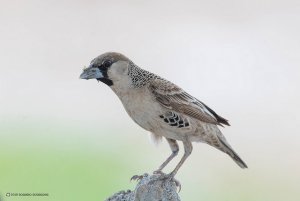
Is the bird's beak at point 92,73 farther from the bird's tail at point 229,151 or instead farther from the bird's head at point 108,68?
the bird's tail at point 229,151

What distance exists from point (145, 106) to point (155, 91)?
29 cm

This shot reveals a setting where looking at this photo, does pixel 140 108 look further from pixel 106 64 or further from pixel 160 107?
pixel 106 64

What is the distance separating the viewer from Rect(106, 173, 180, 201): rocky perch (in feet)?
20.7

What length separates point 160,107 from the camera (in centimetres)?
820

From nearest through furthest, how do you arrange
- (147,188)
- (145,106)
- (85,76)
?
(147,188)
(85,76)
(145,106)

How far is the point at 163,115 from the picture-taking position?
8180mm

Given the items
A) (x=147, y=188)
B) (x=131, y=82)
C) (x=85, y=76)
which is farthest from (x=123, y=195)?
(x=131, y=82)

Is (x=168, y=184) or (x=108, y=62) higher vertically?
(x=108, y=62)

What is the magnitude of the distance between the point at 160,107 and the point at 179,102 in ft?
0.90

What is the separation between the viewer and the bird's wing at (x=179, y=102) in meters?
8.24

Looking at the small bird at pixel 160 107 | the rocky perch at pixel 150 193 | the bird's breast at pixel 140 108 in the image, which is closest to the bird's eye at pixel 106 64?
the small bird at pixel 160 107

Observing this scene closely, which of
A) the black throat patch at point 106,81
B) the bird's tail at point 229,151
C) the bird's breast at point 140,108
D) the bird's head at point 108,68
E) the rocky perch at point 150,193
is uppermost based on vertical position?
the bird's head at point 108,68

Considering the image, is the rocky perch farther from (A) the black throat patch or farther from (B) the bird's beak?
(A) the black throat patch

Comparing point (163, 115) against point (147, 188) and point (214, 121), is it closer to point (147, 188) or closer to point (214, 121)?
point (214, 121)
